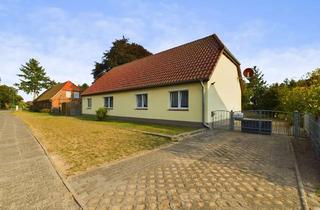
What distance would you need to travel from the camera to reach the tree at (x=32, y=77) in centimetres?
6738

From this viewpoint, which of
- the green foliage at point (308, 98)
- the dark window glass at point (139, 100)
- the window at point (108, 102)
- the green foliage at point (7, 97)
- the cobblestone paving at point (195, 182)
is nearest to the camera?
the cobblestone paving at point (195, 182)

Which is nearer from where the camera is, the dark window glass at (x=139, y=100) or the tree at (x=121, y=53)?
the dark window glass at (x=139, y=100)

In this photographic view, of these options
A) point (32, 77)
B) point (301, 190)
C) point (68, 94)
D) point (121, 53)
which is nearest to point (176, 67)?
point (301, 190)

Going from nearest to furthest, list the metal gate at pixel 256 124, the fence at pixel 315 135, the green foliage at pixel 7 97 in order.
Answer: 1. the fence at pixel 315 135
2. the metal gate at pixel 256 124
3. the green foliage at pixel 7 97

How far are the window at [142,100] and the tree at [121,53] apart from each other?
1868cm

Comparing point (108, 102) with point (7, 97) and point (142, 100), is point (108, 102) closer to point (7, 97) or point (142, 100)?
point (142, 100)

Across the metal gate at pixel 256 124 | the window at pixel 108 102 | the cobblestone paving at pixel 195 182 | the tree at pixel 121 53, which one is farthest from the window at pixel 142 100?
the tree at pixel 121 53

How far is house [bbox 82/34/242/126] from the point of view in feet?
42.7

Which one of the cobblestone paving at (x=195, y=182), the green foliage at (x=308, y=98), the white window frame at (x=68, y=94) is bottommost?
the cobblestone paving at (x=195, y=182)

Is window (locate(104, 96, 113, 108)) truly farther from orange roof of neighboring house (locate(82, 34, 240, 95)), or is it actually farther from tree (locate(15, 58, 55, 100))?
tree (locate(15, 58, 55, 100))

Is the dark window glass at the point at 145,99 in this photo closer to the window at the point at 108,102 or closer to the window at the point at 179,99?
the window at the point at 179,99

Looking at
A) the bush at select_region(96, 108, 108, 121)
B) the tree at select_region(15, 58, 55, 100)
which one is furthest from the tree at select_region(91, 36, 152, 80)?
the tree at select_region(15, 58, 55, 100)

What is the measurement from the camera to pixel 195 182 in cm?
444

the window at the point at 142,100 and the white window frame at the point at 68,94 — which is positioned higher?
the white window frame at the point at 68,94
